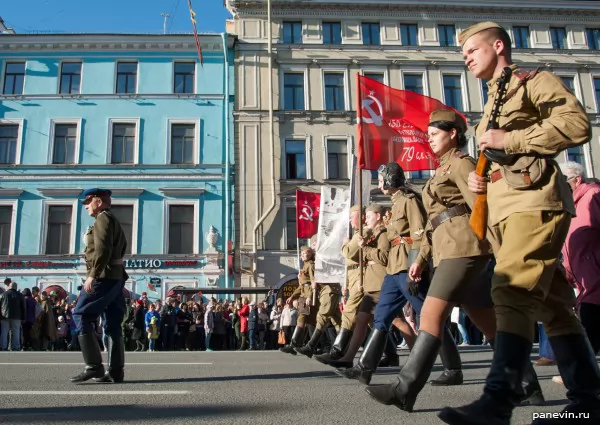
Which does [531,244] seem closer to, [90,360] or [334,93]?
[90,360]

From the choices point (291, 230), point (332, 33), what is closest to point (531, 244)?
point (291, 230)

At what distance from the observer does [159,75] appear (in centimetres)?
2758

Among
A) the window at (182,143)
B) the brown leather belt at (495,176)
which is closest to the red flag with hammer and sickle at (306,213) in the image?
the window at (182,143)

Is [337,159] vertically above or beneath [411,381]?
above

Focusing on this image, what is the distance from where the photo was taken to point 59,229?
25.6m

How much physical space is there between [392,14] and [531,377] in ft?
91.1

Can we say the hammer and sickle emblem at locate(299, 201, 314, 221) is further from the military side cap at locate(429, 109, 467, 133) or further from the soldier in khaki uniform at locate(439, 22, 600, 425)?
the soldier in khaki uniform at locate(439, 22, 600, 425)

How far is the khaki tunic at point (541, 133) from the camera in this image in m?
2.69

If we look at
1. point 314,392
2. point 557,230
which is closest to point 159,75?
point 314,392

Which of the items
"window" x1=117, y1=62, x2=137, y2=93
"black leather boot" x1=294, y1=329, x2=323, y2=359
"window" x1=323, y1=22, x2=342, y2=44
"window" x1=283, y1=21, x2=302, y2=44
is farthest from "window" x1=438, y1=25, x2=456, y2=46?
"black leather boot" x1=294, y1=329, x2=323, y2=359

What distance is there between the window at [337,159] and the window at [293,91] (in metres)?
2.45

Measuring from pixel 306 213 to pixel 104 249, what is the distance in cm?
1799

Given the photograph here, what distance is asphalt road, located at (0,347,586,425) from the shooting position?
3484 mm

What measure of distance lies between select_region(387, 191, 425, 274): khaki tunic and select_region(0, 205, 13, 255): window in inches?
937
